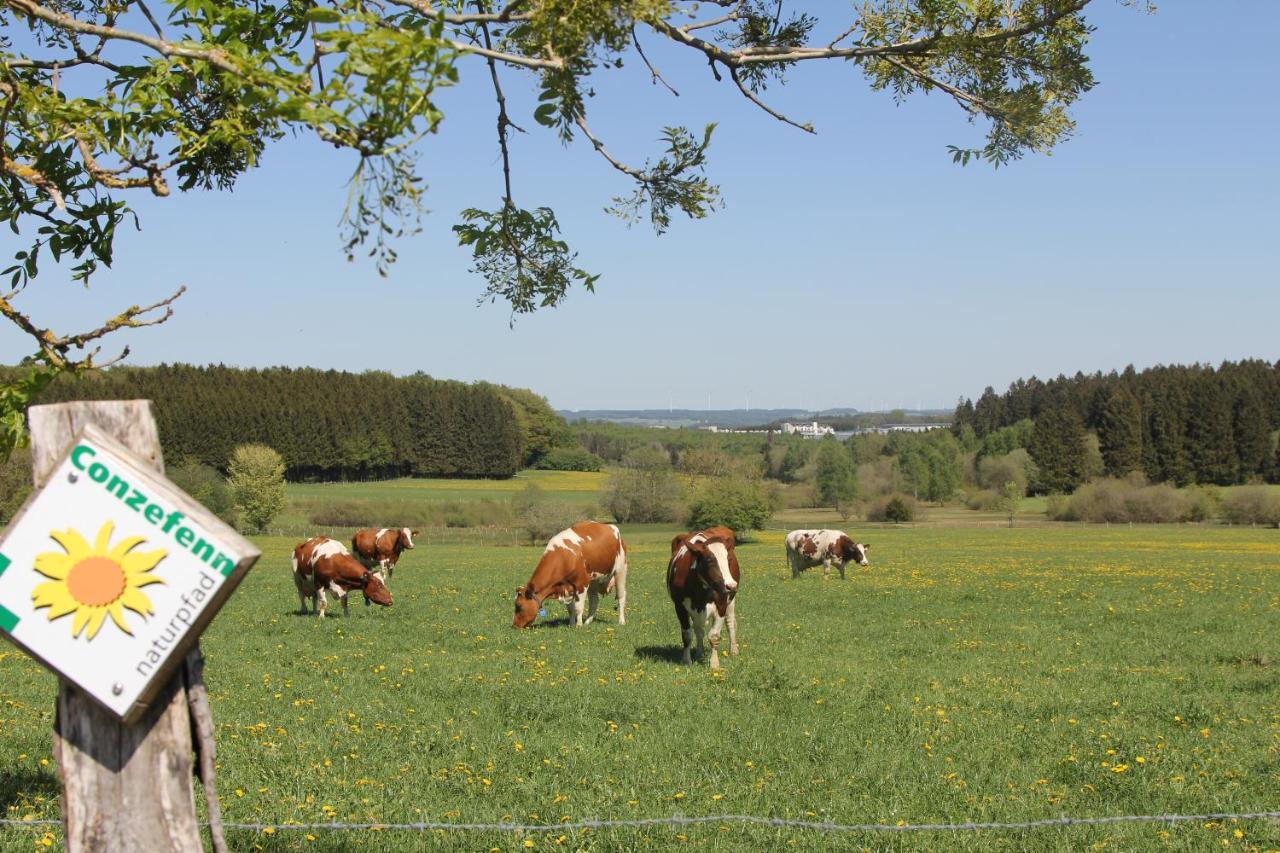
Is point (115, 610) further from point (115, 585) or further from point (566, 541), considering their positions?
point (566, 541)

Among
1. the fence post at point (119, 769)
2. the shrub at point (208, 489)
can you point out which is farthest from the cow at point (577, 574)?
the shrub at point (208, 489)

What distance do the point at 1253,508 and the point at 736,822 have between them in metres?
87.9

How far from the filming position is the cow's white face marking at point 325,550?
2242 cm

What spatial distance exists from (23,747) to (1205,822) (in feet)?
29.0

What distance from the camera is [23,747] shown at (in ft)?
30.4

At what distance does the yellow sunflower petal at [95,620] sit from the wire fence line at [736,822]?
156 inches

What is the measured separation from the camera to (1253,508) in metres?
83.7

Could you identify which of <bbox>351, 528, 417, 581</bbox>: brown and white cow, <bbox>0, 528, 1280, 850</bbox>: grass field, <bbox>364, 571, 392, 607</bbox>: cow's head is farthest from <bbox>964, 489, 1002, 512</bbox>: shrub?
<bbox>364, 571, 392, 607</bbox>: cow's head

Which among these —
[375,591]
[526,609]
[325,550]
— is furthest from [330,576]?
[526,609]

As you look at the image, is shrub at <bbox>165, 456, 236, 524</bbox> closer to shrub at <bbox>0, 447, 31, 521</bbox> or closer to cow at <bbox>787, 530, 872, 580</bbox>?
shrub at <bbox>0, 447, 31, 521</bbox>

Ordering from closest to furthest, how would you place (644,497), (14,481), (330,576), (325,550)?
1. (330,576)
2. (325,550)
3. (14,481)
4. (644,497)

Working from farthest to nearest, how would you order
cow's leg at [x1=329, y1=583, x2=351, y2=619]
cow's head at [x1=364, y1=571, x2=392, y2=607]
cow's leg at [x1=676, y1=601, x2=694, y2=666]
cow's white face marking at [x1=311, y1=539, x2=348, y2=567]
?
cow's head at [x1=364, y1=571, x2=392, y2=607], cow's white face marking at [x1=311, y1=539, x2=348, y2=567], cow's leg at [x1=329, y1=583, x2=351, y2=619], cow's leg at [x1=676, y1=601, x2=694, y2=666]

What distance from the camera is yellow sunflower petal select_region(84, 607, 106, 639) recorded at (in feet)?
10.6

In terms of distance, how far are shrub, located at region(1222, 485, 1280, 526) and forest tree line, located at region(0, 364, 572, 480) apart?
250ft
